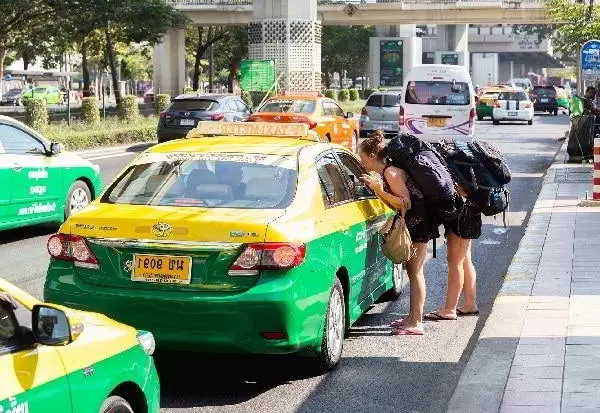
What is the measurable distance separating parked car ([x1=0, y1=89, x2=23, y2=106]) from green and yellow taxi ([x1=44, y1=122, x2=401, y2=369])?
65405 millimetres

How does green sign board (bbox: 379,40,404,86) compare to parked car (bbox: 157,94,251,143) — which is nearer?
parked car (bbox: 157,94,251,143)

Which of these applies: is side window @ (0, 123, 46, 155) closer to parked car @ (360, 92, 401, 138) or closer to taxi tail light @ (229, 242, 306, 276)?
taxi tail light @ (229, 242, 306, 276)

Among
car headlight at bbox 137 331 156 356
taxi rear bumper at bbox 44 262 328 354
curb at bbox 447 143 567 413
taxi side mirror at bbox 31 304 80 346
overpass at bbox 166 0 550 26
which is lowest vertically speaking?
curb at bbox 447 143 567 413

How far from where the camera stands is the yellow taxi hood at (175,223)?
699cm

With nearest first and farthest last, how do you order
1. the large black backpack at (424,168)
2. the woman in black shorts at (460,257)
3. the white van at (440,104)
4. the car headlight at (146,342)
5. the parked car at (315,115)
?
the car headlight at (146,342)
the large black backpack at (424,168)
the woman in black shorts at (460,257)
the parked car at (315,115)
the white van at (440,104)

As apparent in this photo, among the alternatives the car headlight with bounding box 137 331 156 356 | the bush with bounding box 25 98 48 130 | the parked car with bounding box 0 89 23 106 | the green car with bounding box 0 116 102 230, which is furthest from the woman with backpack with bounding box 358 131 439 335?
the parked car with bounding box 0 89 23 106

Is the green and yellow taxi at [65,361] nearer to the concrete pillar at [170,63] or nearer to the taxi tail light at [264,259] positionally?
the taxi tail light at [264,259]

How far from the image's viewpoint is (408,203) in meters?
8.65

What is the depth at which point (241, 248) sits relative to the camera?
6.95m

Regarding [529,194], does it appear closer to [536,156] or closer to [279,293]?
[536,156]

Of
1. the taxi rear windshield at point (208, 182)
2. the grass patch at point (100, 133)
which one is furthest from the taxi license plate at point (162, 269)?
the grass patch at point (100, 133)

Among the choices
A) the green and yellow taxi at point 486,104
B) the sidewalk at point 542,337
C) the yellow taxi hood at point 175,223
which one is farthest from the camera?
the green and yellow taxi at point 486,104

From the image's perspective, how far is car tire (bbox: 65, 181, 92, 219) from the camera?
1465 cm

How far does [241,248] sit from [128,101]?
32536mm
